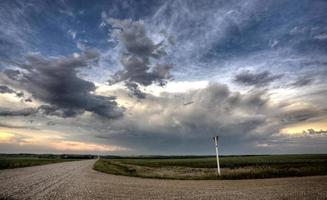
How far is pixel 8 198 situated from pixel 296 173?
2517 cm

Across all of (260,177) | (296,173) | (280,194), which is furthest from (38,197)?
(296,173)

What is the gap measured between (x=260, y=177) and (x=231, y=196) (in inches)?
479

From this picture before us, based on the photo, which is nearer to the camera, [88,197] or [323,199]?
[323,199]

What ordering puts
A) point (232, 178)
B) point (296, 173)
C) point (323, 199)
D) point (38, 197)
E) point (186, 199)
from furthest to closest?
point (296, 173) → point (232, 178) → point (38, 197) → point (186, 199) → point (323, 199)

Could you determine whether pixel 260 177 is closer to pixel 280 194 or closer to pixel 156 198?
pixel 280 194

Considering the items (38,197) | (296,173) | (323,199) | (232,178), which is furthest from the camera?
(296,173)

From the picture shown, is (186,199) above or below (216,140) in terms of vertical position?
below

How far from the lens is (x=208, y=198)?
549 inches

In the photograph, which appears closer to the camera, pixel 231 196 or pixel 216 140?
pixel 231 196

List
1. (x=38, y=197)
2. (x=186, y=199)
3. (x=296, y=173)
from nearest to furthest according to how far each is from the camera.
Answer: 1. (x=186, y=199)
2. (x=38, y=197)
3. (x=296, y=173)

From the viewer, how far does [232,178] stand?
81.7ft

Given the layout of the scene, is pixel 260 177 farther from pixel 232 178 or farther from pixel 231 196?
pixel 231 196

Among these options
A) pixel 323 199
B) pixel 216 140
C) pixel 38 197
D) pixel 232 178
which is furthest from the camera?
pixel 216 140

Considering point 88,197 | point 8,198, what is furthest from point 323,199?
point 8,198
